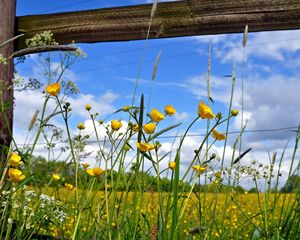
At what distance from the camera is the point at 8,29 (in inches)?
127

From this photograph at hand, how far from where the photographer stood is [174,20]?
3072 mm

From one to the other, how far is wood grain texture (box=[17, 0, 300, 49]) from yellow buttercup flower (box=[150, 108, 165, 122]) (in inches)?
67.6

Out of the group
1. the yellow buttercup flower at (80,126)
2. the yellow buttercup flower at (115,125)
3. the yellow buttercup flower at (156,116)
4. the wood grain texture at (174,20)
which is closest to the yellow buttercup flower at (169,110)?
the yellow buttercup flower at (156,116)

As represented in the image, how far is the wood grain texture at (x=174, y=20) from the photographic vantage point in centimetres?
295

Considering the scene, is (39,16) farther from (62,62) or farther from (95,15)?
(62,62)

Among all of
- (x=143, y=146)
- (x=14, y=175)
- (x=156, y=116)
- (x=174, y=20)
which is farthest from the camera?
(x=174, y=20)

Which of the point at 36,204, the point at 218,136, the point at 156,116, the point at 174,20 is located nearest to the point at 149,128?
the point at 156,116

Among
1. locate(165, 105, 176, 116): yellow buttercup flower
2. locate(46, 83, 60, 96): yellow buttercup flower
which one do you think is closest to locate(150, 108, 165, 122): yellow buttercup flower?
locate(165, 105, 176, 116): yellow buttercup flower

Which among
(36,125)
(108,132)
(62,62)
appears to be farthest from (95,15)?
(108,132)

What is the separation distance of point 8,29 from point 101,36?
60cm

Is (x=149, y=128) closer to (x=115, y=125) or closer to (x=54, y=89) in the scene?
(x=115, y=125)

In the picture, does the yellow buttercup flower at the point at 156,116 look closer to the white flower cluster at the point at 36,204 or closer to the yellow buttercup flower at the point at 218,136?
the yellow buttercup flower at the point at 218,136

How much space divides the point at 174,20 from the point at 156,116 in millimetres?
1798

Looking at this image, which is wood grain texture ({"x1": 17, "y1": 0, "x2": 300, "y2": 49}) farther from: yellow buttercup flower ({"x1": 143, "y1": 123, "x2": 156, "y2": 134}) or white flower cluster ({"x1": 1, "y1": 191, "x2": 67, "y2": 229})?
yellow buttercup flower ({"x1": 143, "y1": 123, "x2": 156, "y2": 134})
